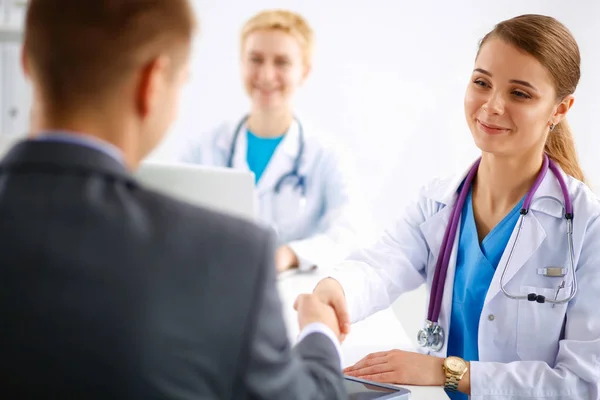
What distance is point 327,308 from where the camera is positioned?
48.3 inches

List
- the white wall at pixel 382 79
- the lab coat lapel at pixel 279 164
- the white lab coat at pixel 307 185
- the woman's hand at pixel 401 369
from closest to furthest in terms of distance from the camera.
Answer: the woman's hand at pixel 401 369 → the white lab coat at pixel 307 185 → the lab coat lapel at pixel 279 164 → the white wall at pixel 382 79

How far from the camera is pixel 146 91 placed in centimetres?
68

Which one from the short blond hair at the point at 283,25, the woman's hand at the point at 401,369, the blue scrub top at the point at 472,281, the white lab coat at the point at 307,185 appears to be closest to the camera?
the woman's hand at the point at 401,369

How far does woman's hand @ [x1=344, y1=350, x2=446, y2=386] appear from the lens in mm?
1254

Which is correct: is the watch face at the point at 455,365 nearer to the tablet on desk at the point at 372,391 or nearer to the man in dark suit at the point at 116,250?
the tablet on desk at the point at 372,391

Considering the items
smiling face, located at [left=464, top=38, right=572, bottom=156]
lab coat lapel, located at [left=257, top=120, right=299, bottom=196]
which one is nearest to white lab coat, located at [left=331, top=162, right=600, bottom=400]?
smiling face, located at [left=464, top=38, right=572, bottom=156]

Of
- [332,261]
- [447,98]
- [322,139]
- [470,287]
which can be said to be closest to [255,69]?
[322,139]

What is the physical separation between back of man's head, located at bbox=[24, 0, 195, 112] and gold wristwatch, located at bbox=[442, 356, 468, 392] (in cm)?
84

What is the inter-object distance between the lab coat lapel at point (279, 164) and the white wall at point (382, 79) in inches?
46.9

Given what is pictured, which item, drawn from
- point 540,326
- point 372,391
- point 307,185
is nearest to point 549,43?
point 540,326

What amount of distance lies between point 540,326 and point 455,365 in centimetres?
22

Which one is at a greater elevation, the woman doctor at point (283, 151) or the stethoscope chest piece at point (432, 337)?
the woman doctor at point (283, 151)

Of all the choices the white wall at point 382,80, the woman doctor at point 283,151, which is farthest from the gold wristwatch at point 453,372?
the white wall at point 382,80

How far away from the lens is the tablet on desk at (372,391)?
1.06 m
